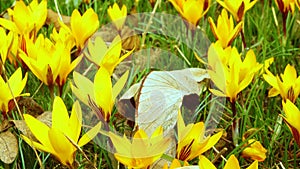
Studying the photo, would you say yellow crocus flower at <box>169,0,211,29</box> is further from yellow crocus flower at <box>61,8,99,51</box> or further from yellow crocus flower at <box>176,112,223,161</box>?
yellow crocus flower at <box>176,112,223,161</box>

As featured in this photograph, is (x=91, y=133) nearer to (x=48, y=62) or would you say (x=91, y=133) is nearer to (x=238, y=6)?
(x=48, y=62)

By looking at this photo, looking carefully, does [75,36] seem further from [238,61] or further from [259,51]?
[259,51]

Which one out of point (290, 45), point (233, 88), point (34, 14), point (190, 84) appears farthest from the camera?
point (290, 45)

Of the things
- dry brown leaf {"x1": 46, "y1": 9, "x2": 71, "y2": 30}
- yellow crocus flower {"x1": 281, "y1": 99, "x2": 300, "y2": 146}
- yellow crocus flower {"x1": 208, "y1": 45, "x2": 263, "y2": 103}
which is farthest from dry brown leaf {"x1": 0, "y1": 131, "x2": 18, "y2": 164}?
dry brown leaf {"x1": 46, "y1": 9, "x2": 71, "y2": 30}

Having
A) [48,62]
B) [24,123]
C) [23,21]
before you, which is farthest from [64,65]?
[23,21]

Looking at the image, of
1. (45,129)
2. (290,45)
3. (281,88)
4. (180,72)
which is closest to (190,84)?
(180,72)

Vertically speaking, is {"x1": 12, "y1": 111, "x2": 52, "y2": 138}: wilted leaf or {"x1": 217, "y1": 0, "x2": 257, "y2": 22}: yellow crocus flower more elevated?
{"x1": 217, "y1": 0, "x2": 257, "y2": 22}: yellow crocus flower

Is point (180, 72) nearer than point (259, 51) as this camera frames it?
Yes
